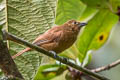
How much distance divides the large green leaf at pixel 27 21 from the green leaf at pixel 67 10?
1.12ft

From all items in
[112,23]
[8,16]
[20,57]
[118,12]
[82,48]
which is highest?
[8,16]

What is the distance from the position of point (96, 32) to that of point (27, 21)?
3.48 ft

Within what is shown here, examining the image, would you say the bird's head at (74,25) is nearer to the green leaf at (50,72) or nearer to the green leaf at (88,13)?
the green leaf at (88,13)

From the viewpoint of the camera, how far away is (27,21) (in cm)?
124

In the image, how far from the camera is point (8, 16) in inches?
49.4

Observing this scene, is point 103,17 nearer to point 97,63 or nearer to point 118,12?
point 118,12

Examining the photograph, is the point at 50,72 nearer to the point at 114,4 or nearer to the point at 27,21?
the point at 114,4

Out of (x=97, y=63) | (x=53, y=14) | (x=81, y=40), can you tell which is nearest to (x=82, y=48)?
(x=81, y=40)

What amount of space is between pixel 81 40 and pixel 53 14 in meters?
0.97

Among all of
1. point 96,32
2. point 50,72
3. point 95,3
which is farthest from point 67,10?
point 96,32

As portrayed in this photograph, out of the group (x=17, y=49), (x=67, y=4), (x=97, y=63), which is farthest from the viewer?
(x=97, y=63)

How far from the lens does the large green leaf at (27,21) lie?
1211 millimetres

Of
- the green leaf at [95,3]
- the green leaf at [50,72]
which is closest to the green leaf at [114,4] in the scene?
the green leaf at [95,3]

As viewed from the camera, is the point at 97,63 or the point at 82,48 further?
the point at 97,63
